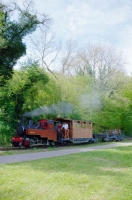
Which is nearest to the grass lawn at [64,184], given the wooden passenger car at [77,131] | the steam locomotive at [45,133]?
the steam locomotive at [45,133]

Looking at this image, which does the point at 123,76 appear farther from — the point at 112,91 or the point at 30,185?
the point at 30,185

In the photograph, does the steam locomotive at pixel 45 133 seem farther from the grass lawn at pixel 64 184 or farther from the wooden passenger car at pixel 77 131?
the grass lawn at pixel 64 184

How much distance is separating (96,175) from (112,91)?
104ft

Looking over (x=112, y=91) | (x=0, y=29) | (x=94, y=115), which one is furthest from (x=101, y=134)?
(x=0, y=29)

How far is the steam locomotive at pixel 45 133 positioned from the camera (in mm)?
17467

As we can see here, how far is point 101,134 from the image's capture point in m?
28.1

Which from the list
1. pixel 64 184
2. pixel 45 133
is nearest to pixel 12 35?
pixel 45 133

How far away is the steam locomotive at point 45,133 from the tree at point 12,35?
4.43 meters

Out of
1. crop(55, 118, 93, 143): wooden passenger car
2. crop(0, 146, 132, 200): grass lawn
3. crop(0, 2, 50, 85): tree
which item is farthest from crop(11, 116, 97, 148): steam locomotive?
crop(0, 146, 132, 200): grass lawn

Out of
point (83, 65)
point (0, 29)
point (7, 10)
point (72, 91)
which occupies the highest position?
point (83, 65)

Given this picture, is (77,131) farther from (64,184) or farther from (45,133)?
(64,184)

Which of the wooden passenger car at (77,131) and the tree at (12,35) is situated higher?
the tree at (12,35)

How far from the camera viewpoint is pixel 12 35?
18.2 meters

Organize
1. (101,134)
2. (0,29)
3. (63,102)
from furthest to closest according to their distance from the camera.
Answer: (101,134) → (63,102) → (0,29)
